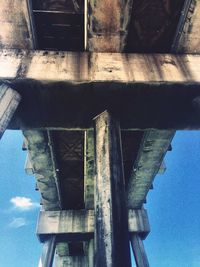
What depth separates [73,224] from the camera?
11.2 metres

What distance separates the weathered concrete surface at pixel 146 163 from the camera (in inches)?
328

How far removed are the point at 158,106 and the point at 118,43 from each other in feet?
4.99

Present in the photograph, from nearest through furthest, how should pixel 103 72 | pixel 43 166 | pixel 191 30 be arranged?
1. pixel 103 72
2. pixel 191 30
3. pixel 43 166

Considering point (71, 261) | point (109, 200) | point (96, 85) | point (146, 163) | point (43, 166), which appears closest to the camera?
point (109, 200)

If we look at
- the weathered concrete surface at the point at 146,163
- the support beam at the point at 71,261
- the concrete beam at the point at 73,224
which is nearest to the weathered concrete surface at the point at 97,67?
the weathered concrete surface at the point at 146,163

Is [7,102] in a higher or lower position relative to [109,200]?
higher

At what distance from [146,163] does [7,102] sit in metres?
5.28

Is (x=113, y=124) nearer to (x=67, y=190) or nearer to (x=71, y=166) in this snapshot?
(x=71, y=166)

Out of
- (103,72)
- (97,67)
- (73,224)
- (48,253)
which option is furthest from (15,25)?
(48,253)

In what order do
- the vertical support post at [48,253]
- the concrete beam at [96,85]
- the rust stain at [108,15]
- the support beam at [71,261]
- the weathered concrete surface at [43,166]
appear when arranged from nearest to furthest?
the rust stain at [108,15] → the concrete beam at [96,85] → the weathered concrete surface at [43,166] → the vertical support post at [48,253] → the support beam at [71,261]

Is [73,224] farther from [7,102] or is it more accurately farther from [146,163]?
[7,102]

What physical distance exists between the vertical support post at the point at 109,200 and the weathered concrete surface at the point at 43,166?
2622 millimetres

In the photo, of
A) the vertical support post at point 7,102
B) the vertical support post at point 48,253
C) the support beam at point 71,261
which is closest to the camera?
the vertical support post at point 7,102

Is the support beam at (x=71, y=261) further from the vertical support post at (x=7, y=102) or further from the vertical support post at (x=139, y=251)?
the vertical support post at (x=7, y=102)
